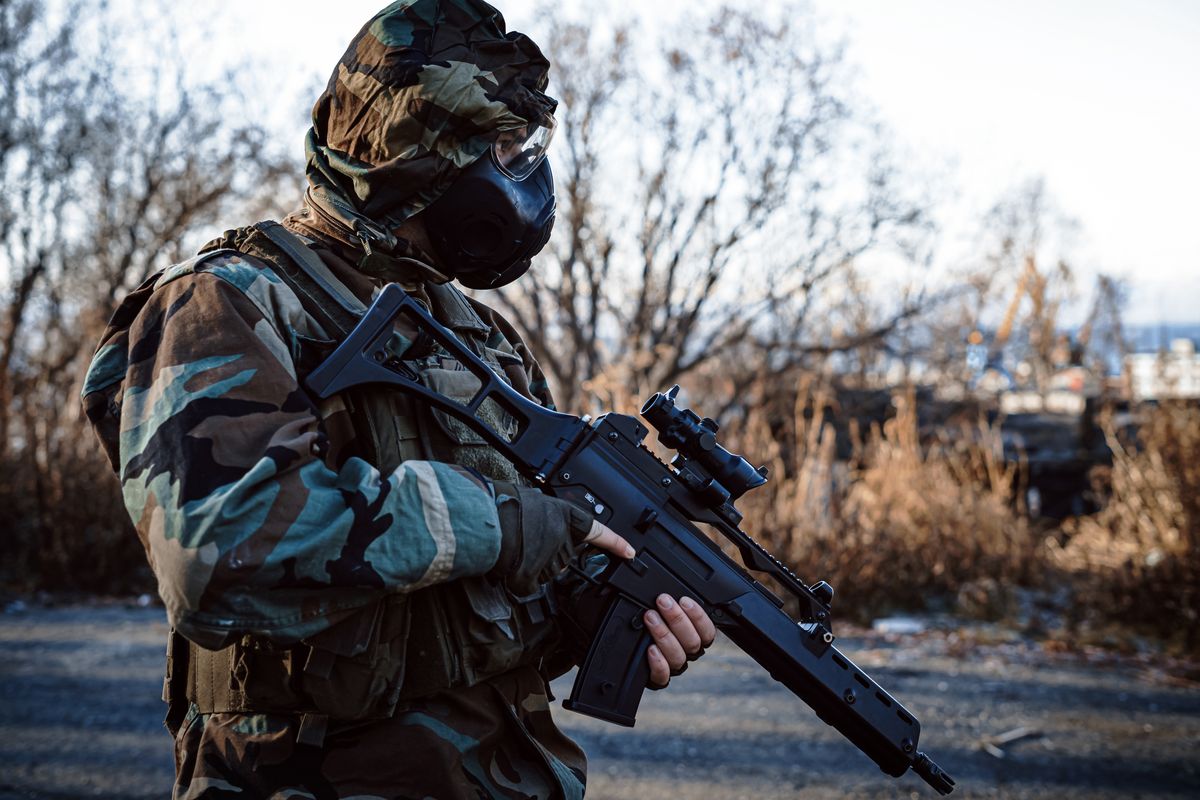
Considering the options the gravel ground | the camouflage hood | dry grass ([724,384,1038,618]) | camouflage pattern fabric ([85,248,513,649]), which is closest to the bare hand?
camouflage pattern fabric ([85,248,513,649])

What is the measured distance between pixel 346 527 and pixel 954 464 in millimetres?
8291

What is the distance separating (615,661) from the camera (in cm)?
190

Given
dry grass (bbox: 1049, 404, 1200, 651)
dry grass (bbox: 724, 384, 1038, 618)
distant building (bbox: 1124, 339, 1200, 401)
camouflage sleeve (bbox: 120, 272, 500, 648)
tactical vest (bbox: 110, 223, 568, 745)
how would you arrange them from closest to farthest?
1. camouflage sleeve (bbox: 120, 272, 500, 648)
2. tactical vest (bbox: 110, 223, 568, 745)
3. dry grass (bbox: 1049, 404, 1200, 651)
4. distant building (bbox: 1124, 339, 1200, 401)
5. dry grass (bbox: 724, 384, 1038, 618)

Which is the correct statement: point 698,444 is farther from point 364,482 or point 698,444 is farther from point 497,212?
point 364,482

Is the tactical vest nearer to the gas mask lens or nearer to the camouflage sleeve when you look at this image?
the camouflage sleeve

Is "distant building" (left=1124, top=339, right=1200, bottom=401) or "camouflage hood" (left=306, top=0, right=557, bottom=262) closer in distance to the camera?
"camouflage hood" (left=306, top=0, right=557, bottom=262)

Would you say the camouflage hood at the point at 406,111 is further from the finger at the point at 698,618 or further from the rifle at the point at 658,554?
the finger at the point at 698,618

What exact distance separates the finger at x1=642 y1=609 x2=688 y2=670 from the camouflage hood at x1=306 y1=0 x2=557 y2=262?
886mm

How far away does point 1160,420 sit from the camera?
691 cm

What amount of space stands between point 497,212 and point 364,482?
670 mm

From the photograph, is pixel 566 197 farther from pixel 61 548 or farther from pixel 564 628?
pixel 564 628

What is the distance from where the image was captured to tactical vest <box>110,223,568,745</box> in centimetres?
147

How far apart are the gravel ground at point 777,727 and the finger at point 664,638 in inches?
102

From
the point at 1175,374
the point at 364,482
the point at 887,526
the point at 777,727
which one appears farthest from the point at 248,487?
the point at 1175,374
